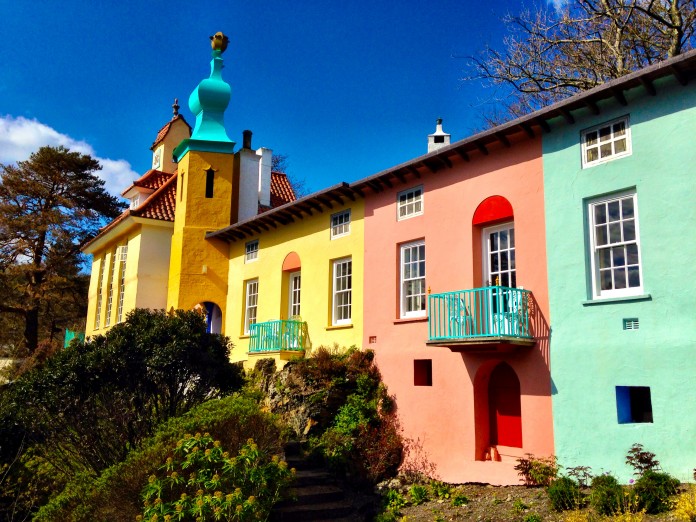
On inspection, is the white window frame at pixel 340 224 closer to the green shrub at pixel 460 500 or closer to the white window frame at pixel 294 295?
the white window frame at pixel 294 295

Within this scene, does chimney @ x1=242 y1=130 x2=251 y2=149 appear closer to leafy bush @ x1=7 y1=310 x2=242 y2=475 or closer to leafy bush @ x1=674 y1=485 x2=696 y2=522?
leafy bush @ x1=7 y1=310 x2=242 y2=475

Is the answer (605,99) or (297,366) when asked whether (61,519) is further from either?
(605,99)

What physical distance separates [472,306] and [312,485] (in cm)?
494

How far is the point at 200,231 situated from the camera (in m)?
22.7

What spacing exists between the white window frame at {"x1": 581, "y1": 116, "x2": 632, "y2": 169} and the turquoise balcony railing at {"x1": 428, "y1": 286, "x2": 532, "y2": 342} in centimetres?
264

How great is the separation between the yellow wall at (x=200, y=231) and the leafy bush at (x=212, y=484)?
12484mm

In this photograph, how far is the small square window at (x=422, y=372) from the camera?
14281mm

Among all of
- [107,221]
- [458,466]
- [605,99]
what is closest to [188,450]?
[458,466]

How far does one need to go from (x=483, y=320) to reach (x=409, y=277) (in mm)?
3108

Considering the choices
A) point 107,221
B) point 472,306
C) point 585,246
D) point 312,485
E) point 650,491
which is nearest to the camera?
point 650,491

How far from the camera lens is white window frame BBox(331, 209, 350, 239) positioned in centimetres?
1734

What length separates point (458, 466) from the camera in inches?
503

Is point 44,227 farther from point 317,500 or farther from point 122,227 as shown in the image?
point 317,500

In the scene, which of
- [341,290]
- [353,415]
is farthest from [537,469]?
[341,290]
